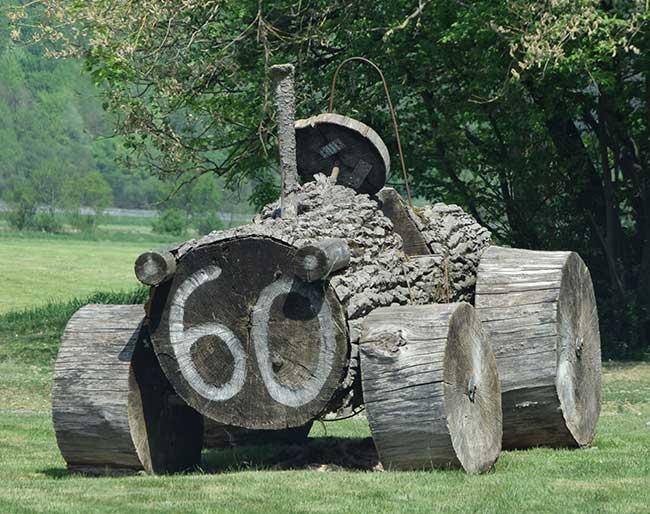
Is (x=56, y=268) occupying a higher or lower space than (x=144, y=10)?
lower

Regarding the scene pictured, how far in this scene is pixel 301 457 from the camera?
977 centimetres

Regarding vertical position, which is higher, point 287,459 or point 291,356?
point 291,356

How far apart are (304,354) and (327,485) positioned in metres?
0.76

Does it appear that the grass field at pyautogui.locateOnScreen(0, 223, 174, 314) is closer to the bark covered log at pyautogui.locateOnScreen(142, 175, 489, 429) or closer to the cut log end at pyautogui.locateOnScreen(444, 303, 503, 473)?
the bark covered log at pyautogui.locateOnScreen(142, 175, 489, 429)

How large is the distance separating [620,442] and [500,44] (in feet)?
38.6

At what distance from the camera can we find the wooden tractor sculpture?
8.11m

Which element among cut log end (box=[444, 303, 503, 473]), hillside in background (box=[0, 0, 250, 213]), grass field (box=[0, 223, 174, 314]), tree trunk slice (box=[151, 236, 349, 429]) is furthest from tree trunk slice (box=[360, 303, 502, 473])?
hillside in background (box=[0, 0, 250, 213])

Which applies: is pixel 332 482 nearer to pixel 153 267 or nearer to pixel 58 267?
pixel 153 267

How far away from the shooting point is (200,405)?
8453 millimetres

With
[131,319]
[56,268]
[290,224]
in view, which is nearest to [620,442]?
[290,224]

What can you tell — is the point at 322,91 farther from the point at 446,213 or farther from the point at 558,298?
the point at 558,298

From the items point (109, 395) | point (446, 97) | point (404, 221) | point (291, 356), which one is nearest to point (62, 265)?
point (446, 97)

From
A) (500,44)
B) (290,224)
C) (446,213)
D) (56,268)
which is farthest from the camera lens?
(56,268)

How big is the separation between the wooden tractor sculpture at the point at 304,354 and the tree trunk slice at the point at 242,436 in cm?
99
